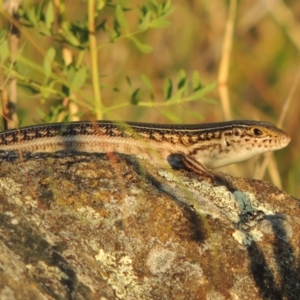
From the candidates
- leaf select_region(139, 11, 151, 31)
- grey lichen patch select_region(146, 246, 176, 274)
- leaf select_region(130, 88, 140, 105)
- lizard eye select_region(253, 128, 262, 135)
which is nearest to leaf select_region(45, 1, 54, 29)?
leaf select_region(139, 11, 151, 31)

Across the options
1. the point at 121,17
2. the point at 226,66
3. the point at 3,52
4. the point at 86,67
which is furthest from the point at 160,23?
the point at 226,66

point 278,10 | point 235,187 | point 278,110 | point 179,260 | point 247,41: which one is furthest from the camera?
point 247,41

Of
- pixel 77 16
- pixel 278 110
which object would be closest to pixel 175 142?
pixel 77 16

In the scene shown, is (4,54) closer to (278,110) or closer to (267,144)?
(267,144)

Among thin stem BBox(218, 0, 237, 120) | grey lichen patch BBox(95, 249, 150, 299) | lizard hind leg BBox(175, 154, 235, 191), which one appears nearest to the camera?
grey lichen patch BBox(95, 249, 150, 299)

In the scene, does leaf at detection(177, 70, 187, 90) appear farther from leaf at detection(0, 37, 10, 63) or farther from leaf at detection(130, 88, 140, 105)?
leaf at detection(0, 37, 10, 63)

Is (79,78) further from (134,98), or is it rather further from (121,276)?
(121,276)
